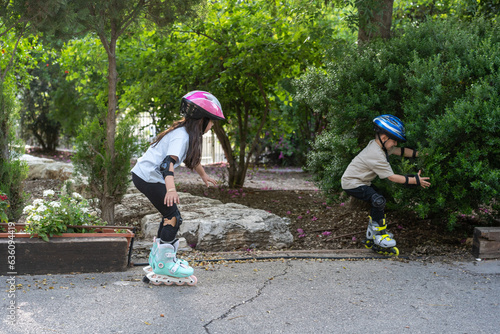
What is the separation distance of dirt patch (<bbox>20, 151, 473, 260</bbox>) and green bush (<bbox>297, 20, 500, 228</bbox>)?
0.44 metres

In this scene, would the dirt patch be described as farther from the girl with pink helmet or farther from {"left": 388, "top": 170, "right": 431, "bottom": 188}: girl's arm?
the girl with pink helmet

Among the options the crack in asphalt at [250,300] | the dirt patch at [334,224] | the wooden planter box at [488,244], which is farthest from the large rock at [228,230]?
the wooden planter box at [488,244]

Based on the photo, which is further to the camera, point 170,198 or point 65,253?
point 65,253

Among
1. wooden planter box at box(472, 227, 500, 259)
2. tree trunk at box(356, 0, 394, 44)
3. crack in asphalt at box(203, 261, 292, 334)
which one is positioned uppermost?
tree trunk at box(356, 0, 394, 44)

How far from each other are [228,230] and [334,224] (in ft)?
6.60

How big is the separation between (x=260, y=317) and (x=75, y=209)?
216 cm

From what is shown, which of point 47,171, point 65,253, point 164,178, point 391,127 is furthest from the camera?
point 47,171

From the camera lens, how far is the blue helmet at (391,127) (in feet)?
16.5

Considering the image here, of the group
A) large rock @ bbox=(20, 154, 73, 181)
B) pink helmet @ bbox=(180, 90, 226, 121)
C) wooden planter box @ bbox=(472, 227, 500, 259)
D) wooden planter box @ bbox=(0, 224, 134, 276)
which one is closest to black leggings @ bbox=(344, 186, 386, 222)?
wooden planter box @ bbox=(472, 227, 500, 259)

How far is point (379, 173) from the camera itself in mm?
5062

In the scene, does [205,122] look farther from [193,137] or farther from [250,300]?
[250,300]

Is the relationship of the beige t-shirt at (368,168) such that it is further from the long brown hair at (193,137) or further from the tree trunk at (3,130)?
the tree trunk at (3,130)

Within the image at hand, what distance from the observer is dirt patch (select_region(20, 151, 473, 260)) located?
5789 mm

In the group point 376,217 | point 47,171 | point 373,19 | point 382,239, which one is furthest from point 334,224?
point 47,171
